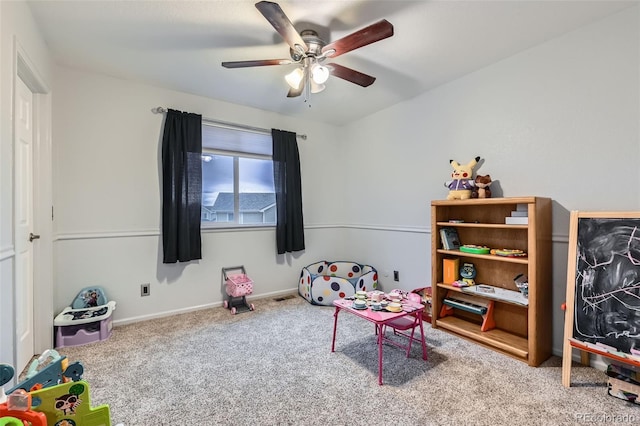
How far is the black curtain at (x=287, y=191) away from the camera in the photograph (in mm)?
3674

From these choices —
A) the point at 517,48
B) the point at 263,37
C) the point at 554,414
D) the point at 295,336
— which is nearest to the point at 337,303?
the point at 295,336

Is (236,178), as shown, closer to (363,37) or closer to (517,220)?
(363,37)

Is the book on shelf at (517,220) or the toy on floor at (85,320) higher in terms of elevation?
the book on shelf at (517,220)

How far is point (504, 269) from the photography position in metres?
2.47

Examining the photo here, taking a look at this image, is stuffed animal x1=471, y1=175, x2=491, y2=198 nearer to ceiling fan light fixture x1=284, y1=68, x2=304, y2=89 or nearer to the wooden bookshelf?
the wooden bookshelf

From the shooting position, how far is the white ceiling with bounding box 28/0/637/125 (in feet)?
6.00

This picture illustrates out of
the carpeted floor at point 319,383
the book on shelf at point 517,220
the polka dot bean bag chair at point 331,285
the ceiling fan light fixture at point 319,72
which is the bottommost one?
the carpeted floor at point 319,383

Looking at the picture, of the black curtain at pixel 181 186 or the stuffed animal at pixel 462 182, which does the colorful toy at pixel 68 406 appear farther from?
the stuffed animal at pixel 462 182

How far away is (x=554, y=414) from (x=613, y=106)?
1.96 meters

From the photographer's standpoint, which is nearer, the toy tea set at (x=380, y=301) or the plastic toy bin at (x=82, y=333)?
the toy tea set at (x=380, y=301)

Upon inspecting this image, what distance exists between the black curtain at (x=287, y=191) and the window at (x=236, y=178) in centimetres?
14

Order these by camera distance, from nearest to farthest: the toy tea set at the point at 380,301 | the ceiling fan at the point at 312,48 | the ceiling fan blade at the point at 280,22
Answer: the ceiling fan blade at the point at 280,22 < the ceiling fan at the point at 312,48 < the toy tea set at the point at 380,301

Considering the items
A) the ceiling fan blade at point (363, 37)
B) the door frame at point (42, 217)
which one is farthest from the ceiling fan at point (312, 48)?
the door frame at point (42, 217)

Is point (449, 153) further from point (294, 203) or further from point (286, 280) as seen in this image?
point (286, 280)
